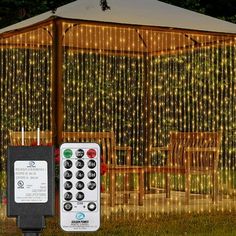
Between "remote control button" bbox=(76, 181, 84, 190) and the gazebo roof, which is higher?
the gazebo roof

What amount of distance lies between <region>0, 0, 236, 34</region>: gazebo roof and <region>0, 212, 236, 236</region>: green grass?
216 centimetres

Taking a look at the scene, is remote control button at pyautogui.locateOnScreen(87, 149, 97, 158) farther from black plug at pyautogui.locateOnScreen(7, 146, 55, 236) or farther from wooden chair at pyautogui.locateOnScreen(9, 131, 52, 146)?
wooden chair at pyautogui.locateOnScreen(9, 131, 52, 146)

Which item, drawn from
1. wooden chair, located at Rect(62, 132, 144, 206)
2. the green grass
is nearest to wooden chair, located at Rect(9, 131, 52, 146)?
wooden chair, located at Rect(62, 132, 144, 206)

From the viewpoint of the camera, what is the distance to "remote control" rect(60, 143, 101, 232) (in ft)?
11.7

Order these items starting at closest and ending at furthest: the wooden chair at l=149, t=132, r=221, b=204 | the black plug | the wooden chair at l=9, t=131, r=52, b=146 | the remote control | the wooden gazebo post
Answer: the black plug
the remote control
the wooden gazebo post
the wooden chair at l=149, t=132, r=221, b=204
the wooden chair at l=9, t=131, r=52, b=146

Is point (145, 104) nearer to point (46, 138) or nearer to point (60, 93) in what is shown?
point (46, 138)

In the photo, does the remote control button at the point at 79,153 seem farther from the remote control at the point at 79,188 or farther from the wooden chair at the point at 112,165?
the wooden chair at the point at 112,165

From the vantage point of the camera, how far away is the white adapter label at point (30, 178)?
3471 millimetres

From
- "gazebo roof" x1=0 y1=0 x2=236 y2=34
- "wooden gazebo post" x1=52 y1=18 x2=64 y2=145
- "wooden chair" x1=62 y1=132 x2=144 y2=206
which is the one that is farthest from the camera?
"wooden chair" x1=62 y1=132 x2=144 y2=206

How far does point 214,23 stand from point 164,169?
194 centimetres

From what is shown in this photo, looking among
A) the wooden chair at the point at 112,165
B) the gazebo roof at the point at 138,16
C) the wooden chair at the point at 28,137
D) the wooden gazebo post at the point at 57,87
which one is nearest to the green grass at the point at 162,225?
the wooden chair at the point at 112,165

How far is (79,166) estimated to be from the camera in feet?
11.8

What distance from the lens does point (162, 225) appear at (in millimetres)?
9758

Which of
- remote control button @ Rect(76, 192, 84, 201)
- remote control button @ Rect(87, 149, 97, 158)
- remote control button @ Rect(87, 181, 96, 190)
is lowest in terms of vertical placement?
remote control button @ Rect(76, 192, 84, 201)
